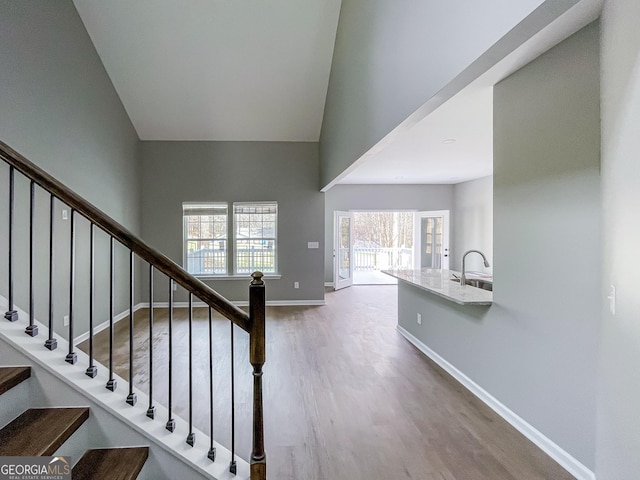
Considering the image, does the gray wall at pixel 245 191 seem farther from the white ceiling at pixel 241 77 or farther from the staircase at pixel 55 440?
the staircase at pixel 55 440

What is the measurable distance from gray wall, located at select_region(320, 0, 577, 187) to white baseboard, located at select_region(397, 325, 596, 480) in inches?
87.5

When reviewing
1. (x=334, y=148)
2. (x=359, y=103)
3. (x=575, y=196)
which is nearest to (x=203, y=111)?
(x=334, y=148)

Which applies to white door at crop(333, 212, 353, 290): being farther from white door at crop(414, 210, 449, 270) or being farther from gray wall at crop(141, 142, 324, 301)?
gray wall at crop(141, 142, 324, 301)

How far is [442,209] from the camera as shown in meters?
9.74

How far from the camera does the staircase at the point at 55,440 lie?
4.83 ft

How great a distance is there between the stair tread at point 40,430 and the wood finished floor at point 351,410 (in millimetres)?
511

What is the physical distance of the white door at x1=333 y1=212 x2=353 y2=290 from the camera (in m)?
9.41

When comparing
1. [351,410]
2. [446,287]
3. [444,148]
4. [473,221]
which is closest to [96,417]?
[351,410]

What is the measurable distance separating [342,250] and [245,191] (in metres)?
3.39

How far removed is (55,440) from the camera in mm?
1489

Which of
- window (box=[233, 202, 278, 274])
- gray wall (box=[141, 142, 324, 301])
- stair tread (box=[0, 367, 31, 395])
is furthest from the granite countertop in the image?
window (box=[233, 202, 278, 274])

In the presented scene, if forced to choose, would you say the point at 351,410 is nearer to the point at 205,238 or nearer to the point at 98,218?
A: the point at 98,218

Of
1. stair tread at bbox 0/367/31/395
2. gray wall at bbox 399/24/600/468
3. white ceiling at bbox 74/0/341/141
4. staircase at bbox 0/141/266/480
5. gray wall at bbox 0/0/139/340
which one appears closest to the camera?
stair tread at bbox 0/367/31/395

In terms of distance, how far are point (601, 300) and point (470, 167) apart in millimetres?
5496
